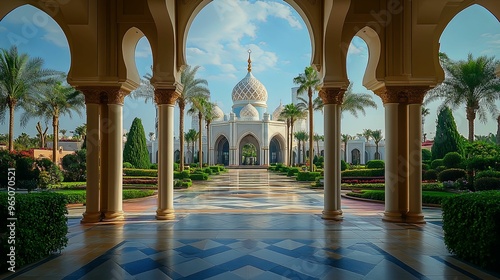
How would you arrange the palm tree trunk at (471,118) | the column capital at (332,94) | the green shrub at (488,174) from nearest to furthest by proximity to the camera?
the column capital at (332,94) → the green shrub at (488,174) → the palm tree trunk at (471,118)

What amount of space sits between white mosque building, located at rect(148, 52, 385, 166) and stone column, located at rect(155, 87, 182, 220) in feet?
135

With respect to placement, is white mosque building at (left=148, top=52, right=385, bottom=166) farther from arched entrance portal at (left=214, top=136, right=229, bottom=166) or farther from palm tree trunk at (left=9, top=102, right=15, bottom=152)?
palm tree trunk at (left=9, top=102, right=15, bottom=152)

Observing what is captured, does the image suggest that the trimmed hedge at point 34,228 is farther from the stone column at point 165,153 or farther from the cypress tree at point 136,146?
the cypress tree at point 136,146

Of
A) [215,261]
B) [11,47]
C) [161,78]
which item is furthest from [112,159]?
[11,47]

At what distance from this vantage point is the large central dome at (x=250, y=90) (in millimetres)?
60031

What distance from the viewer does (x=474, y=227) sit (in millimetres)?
5863

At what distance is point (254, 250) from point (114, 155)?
16.7 ft

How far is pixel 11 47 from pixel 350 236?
77.2 feet

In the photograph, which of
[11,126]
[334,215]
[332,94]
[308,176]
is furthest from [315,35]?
[11,126]

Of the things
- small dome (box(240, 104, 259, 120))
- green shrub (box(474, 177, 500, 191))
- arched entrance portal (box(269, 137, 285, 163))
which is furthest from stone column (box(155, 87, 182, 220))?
arched entrance portal (box(269, 137, 285, 163))

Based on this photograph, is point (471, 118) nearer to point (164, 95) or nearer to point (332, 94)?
point (332, 94)

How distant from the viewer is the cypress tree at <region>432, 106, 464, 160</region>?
85.5 ft

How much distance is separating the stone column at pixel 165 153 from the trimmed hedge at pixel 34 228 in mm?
3420

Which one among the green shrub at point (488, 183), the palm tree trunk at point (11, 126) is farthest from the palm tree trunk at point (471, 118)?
the palm tree trunk at point (11, 126)
